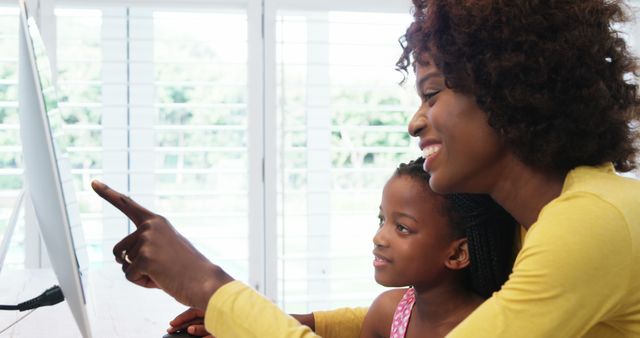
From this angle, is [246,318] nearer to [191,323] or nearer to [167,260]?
[167,260]

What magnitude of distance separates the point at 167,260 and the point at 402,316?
19.0 inches

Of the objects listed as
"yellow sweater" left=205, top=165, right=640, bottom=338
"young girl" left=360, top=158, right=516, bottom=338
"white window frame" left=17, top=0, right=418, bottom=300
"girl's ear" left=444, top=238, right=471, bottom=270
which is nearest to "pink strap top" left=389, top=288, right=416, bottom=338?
"young girl" left=360, top=158, right=516, bottom=338

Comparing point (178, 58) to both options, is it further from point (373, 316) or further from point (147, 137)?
point (373, 316)

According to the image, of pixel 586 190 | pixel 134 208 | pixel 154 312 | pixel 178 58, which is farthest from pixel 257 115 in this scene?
pixel 586 190

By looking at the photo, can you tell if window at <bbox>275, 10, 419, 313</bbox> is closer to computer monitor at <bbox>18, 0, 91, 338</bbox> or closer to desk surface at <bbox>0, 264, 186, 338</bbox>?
desk surface at <bbox>0, 264, 186, 338</bbox>

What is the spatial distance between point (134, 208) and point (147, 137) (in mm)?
2039

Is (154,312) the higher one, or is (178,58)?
(178,58)

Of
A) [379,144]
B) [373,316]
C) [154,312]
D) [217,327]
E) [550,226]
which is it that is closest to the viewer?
[550,226]

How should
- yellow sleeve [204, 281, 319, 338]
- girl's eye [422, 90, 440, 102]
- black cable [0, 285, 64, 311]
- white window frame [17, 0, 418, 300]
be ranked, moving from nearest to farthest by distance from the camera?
yellow sleeve [204, 281, 319, 338], girl's eye [422, 90, 440, 102], black cable [0, 285, 64, 311], white window frame [17, 0, 418, 300]

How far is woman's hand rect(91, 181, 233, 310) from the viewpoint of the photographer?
1.00 metres

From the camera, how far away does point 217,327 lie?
989 mm

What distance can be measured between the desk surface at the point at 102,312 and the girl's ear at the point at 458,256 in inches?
26.4

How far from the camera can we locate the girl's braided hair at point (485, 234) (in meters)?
1.18

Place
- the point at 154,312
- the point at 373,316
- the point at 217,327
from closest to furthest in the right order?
1. the point at 217,327
2. the point at 373,316
3. the point at 154,312
